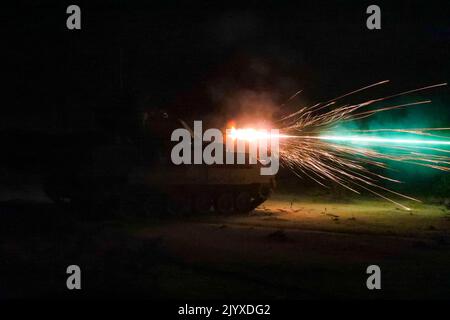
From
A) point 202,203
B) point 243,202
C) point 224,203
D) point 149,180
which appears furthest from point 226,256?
point 243,202

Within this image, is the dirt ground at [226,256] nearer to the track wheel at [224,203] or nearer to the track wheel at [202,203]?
the track wheel at [202,203]

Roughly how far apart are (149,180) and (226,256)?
806cm

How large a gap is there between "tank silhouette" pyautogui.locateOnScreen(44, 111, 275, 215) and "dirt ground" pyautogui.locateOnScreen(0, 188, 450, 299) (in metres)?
0.82

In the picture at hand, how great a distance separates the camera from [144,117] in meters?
22.3

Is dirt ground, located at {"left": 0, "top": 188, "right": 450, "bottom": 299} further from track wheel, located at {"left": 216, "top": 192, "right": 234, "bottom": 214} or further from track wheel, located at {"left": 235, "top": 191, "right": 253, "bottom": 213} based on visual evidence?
track wheel, located at {"left": 235, "top": 191, "right": 253, "bottom": 213}

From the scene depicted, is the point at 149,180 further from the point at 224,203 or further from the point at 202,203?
the point at 224,203

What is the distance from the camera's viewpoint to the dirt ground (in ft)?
33.7

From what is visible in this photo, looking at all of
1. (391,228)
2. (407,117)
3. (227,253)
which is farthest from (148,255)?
(407,117)

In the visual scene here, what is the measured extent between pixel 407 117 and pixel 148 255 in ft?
81.0

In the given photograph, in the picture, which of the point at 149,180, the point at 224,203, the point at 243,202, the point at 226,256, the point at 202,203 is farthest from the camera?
the point at 243,202

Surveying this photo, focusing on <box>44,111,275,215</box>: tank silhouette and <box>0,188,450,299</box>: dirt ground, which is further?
<box>44,111,275,215</box>: tank silhouette

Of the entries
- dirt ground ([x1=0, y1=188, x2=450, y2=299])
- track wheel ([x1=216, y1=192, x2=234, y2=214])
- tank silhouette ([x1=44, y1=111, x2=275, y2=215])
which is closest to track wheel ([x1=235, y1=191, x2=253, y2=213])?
tank silhouette ([x1=44, y1=111, x2=275, y2=215])

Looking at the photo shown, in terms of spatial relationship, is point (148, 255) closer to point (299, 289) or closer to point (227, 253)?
point (227, 253)

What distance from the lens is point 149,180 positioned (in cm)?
2092
